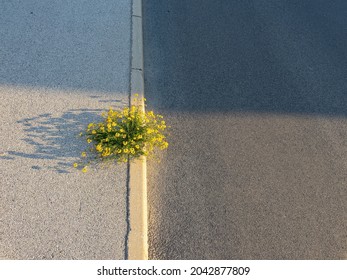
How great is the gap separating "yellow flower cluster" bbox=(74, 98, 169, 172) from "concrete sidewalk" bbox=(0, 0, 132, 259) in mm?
151

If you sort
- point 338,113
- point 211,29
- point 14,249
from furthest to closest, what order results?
1. point 211,29
2. point 338,113
3. point 14,249

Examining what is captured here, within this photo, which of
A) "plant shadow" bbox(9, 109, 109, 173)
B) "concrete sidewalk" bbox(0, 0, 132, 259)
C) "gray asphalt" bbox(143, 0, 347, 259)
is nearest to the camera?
"concrete sidewalk" bbox(0, 0, 132, 259)

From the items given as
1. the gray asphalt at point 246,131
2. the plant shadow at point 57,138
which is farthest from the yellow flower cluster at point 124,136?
the gray asphalt at point 246,131

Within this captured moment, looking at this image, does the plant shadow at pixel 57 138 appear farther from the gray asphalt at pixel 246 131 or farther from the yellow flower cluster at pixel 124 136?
the gray asphalt at pixel 246 131

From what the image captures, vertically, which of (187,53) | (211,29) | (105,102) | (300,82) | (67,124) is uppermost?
(211,29)

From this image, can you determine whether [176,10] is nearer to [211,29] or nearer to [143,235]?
[211,29]

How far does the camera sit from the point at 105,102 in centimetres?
497

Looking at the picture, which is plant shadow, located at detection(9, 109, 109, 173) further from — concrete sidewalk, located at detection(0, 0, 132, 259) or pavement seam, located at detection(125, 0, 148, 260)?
pavement seam, located at detection(125, 0, 148, 260)

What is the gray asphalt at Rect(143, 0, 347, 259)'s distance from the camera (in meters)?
4.06

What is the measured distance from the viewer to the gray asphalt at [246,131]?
406cm

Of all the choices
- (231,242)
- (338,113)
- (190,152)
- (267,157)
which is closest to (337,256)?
(231,242)

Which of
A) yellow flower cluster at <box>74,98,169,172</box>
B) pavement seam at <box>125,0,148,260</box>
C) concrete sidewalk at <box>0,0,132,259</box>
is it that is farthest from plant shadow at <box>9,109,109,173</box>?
pavement seam at <box>125,0,148,260</box>

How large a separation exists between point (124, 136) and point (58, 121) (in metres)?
0.87

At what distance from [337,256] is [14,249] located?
3.05 meters
